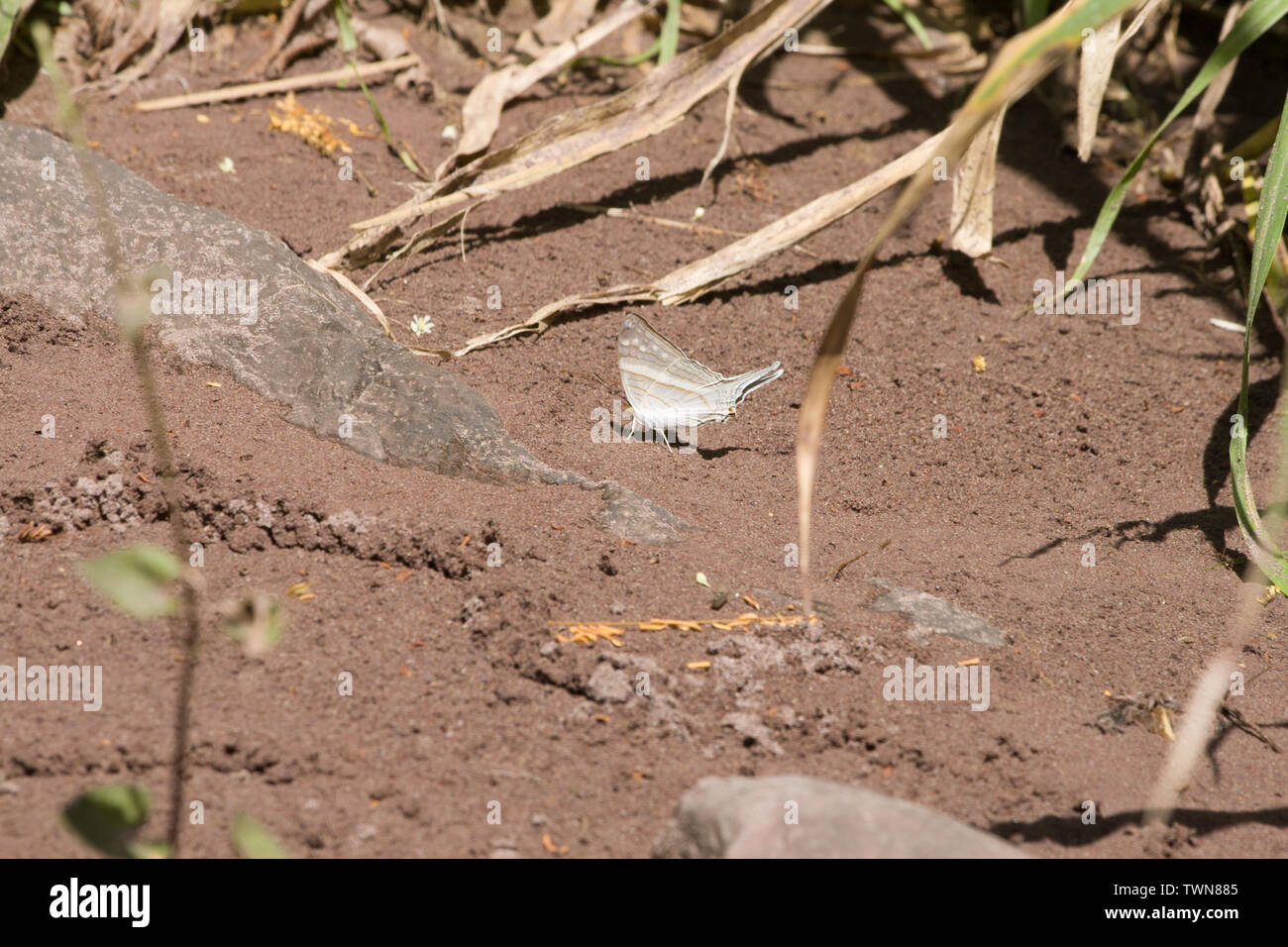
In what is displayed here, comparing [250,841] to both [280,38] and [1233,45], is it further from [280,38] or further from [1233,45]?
[280,38]

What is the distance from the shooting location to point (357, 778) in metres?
1.62

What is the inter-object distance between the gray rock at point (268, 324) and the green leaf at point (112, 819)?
106cm

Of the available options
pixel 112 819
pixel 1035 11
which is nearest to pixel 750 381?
pixel 112 819

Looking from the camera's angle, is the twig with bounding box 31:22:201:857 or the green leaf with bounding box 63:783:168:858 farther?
the twig with bounding box 31:22:201:857

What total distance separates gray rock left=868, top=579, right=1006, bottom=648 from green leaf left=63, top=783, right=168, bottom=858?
1.44m

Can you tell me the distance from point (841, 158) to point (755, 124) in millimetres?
411

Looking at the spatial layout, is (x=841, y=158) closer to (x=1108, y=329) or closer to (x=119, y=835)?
(x=1108, y=329)

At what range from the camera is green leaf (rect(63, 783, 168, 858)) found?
51.8 inches

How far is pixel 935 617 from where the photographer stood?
2.12 metres

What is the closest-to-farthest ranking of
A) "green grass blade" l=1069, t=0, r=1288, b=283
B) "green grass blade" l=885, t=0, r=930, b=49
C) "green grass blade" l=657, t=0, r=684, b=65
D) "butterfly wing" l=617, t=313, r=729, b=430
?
"green grass blade" l=1069, t=0, r=1288, b=283 < "butterfly wing" l=617, t=313, r=729, b=430 < "green grass blade" l=657, t=0, r=684, b=65 < "green grass blade" l=885, t=0, r=930, b=49

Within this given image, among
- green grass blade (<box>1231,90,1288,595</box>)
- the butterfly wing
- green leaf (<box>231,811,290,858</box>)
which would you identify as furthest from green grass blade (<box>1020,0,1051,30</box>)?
green leaf (<box>231,811,290,858</box>)

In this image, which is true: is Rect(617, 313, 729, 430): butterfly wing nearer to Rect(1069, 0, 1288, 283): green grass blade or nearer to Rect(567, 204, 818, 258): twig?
Rect(567, 204, 818, 258): twig

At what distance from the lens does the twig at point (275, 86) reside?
3.68m

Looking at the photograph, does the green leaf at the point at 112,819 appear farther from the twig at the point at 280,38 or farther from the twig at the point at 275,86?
the twig at the point at 280,38
